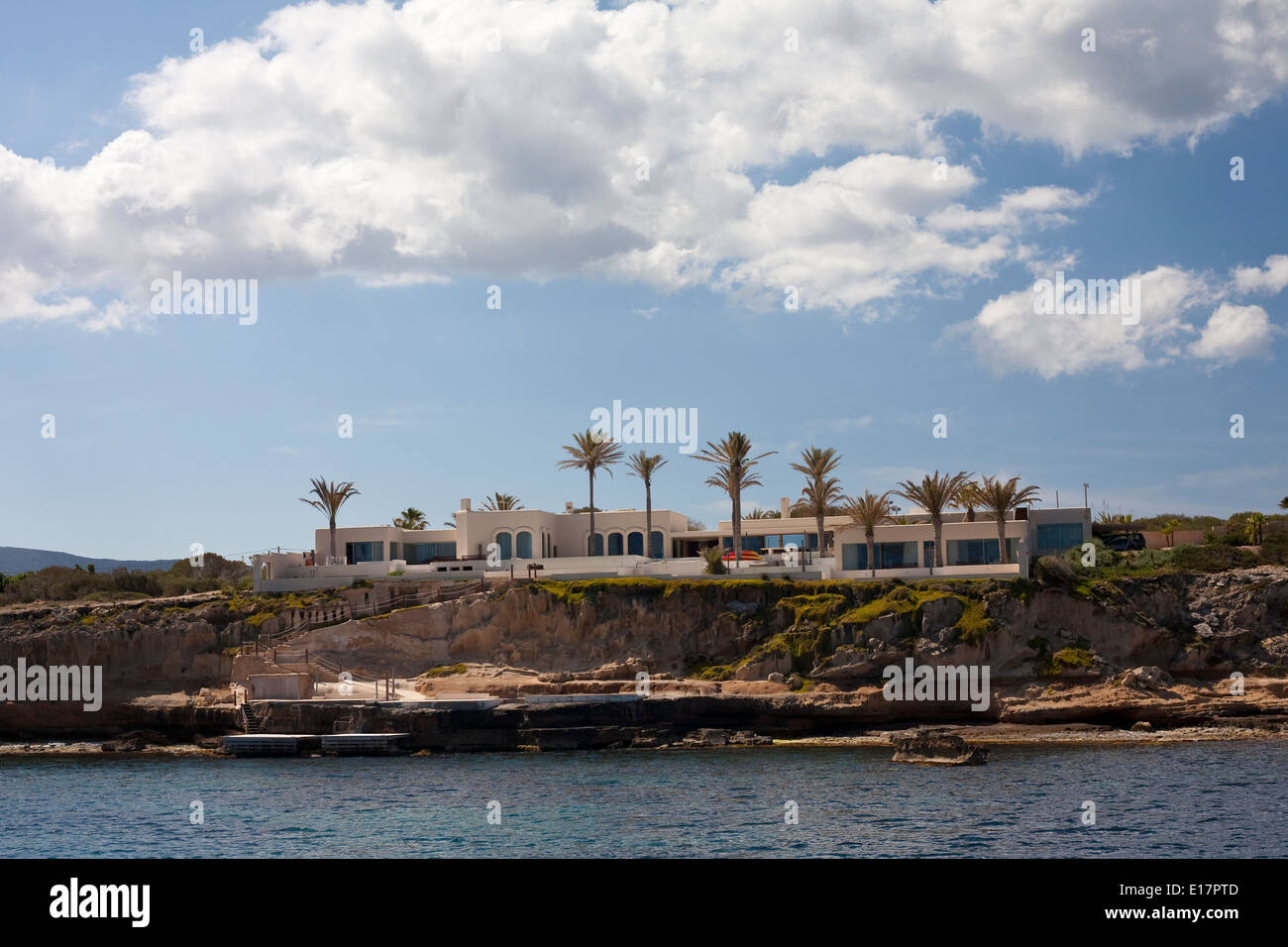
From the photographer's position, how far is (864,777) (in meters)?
38.8

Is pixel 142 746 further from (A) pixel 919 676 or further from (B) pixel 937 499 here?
(B) pixel 937 499

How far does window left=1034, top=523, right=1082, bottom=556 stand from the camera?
68.2m

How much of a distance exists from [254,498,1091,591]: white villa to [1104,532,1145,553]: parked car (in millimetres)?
2863

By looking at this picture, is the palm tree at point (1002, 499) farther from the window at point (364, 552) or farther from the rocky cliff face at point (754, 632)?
the window at point (364, 552)

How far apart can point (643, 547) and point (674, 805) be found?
44713 millimetres

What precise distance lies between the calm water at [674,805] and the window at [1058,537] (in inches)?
934

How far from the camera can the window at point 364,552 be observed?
76500 mm

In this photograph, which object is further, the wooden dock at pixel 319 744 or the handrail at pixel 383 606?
the handrail at pixel 383 606

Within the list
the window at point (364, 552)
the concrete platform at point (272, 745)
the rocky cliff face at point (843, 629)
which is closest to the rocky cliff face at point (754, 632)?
the rocky cliff face at point (843, 629)

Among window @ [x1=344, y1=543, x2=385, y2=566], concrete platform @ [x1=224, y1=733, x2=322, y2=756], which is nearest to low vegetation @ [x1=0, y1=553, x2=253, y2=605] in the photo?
window @ [x1=344, y1=543, x2=385, y2=566]

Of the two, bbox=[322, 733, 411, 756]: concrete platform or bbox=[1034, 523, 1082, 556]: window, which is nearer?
bbox=[322, 733, 411, 756]: concrete platform

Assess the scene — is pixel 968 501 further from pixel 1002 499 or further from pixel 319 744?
pixel 319 744

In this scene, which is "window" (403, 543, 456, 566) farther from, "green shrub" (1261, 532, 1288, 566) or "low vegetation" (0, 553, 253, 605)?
"green shrub" (1261, 532, 1288, 566)
